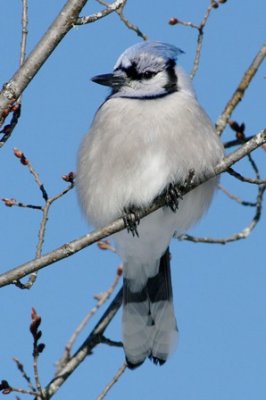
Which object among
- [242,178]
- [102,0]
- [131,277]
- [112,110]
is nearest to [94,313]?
→ [131,277]

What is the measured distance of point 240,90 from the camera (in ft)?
15.5

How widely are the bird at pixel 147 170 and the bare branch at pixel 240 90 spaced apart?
0.33 meters

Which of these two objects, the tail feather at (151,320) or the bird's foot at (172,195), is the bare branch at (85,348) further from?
the bird's foot at (172,195)

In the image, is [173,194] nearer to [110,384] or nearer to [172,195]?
[172,195]

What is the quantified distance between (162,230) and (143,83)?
86 centimetres

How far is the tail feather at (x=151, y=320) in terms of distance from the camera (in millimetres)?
4410

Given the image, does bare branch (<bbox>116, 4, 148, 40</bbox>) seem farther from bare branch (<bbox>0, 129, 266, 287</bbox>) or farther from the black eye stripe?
bare branch (<bbox>0, 129, 266, 287</bbox>)

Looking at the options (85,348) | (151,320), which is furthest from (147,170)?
(151,320)

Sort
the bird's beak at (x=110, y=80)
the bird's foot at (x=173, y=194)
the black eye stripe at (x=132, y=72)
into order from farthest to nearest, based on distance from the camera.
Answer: the black eye stripe at (x=132, y=72), the bird's beak at (x=110, y=80), the bird's foot at (x=173, y=194)

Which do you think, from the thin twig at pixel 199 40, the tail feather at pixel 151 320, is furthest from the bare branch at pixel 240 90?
the tail feather at pixel 151 320

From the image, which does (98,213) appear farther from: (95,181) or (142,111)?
(142,111)

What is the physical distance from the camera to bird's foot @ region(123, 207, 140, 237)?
374 cm

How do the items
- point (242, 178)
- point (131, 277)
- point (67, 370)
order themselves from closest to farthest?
point (242, 178)
point (67, 370)
point (131, 277)

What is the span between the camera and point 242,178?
11.3 feet
